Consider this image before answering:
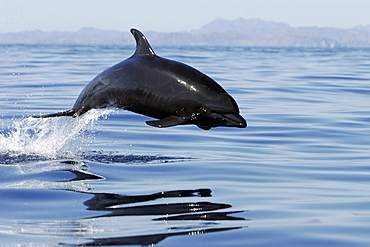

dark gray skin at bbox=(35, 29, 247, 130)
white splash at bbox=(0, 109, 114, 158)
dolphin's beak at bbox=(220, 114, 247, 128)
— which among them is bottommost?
white splash at bbox=(0, 109, 114, 158)

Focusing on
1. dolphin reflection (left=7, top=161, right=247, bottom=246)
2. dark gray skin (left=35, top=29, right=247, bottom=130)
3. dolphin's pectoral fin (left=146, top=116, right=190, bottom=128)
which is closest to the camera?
dolphin reflection (left=7, top=161, right=247, bottom=246)

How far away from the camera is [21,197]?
7961 mm

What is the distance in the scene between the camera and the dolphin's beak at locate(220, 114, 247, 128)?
26.5 feet

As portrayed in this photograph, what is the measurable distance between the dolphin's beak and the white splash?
2987 millimetres

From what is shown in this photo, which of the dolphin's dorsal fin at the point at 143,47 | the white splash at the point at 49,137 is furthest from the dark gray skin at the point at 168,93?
the white splash at the point at 49,137

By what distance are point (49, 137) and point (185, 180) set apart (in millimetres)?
4166

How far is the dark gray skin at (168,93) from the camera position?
322 inches

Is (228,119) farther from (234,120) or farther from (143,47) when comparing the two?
(143,47)

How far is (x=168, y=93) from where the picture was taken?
831 centimetres

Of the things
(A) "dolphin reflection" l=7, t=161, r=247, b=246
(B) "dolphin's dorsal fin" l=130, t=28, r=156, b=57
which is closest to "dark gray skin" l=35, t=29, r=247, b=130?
(B) "dolphin's dorsal fin" l=130, t=28, r=156, b=57

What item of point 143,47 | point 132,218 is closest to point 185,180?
point 143,47

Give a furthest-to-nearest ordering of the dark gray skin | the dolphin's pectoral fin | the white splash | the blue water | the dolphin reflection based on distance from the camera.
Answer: the white splash → the dark gray skin → the dolphin's pectoral fin → the blue water → the dolphin reflection

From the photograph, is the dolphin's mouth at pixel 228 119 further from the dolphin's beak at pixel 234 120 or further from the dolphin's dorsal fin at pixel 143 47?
the dolphin's dorsal fin at pixel 143 47

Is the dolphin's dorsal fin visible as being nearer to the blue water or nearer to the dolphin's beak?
the dolphin's beak
